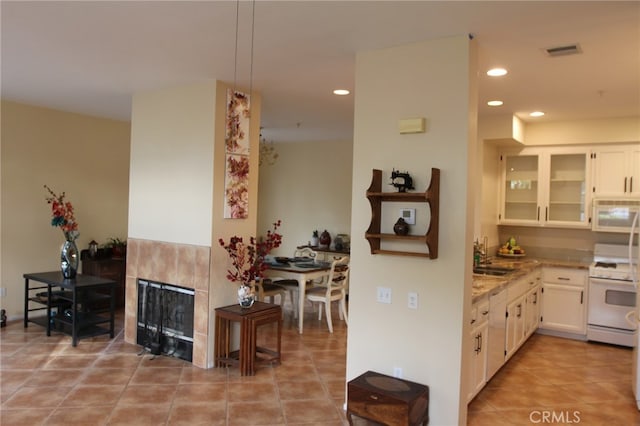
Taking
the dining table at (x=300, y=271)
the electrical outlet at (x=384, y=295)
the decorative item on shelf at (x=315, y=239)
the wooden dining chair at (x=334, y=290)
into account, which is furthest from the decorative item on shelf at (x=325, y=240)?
the electrical outlet at (x=384, y=295)

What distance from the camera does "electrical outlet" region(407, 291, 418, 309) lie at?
309 centimetres

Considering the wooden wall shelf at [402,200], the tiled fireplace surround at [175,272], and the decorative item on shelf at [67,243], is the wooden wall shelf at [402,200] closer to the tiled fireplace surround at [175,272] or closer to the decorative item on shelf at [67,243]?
the tiled fireplace surround at [175,272]

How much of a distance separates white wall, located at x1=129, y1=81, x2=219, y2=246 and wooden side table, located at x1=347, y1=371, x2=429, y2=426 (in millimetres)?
1982

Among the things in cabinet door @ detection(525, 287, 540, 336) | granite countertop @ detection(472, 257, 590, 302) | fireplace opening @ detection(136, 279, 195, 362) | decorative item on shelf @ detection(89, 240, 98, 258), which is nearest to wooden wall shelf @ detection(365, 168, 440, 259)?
granite countertop @ detection(472, 257, 590, 302)

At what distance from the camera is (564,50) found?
10.4ft

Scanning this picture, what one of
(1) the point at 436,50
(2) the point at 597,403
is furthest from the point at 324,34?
(2) the point at 597,403

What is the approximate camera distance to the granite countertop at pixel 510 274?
365 centimetres

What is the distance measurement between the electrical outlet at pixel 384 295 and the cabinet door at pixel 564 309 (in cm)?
323

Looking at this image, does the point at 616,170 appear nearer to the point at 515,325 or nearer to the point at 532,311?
the point at 532,311

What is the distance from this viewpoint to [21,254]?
18.5 ft

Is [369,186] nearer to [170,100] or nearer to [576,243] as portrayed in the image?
[170,100]

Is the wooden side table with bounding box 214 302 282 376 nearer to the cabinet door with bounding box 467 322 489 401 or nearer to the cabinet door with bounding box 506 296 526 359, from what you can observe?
the cabinet door with bounding box 467 322 489 401

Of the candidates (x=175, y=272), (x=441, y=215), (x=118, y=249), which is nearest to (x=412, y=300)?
(x=441, y=215)

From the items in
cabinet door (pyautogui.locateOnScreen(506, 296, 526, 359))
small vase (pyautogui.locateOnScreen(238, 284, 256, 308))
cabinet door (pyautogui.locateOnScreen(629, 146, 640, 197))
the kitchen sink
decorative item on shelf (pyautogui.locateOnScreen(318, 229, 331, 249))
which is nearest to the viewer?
small vase (pyautogui.locateOnScreen(238, 284, 256, 308))
